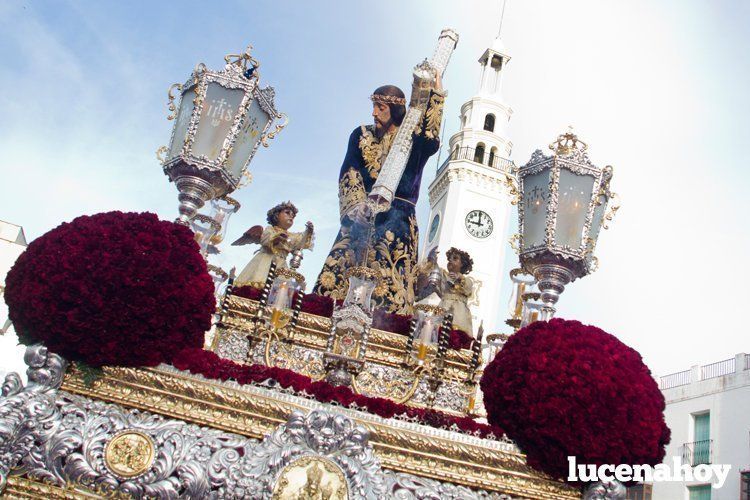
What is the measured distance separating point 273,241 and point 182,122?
2.29 m

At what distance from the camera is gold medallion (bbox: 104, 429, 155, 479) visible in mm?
4492

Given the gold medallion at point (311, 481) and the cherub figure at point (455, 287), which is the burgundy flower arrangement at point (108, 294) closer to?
the gold medallion at point (311, 481)

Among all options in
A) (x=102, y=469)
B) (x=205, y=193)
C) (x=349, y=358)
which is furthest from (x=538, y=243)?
(x=102, y=469)

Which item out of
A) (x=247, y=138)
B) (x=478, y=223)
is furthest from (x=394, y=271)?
(x=478, y=223)

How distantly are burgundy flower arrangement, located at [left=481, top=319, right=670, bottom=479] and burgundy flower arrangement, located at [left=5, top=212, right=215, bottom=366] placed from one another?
2619 mm

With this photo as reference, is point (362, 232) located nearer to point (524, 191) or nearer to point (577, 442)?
point (524, 191)

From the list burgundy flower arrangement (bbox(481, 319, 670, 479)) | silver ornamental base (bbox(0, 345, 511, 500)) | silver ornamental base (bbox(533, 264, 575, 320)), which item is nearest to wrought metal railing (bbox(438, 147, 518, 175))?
silver ornamental base (bbox(533, 264, 575, 320))

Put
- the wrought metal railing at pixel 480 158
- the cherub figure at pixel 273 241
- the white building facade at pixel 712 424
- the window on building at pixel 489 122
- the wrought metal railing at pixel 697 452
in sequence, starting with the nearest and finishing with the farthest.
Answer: the cherub figure at pixel 273 241 < the white building facade at pixel 712 424 < the wrought metal railing at pixel 697 452 < the wrought metal railing at pixel 480 158 < the window on building at pixel 489 122

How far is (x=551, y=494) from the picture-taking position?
5.11 metres

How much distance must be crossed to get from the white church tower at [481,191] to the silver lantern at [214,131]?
31.1 metres

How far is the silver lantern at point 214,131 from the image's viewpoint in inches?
278

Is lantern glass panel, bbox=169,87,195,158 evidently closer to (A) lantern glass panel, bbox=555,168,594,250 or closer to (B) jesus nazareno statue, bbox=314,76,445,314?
(B) jesus nazareno statue, bbox=314,76,445,314

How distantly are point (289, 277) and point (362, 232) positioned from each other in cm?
292

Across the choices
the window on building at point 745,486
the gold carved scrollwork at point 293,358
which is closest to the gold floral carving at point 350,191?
the gold carved scrollwork at point 293,358
